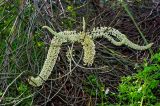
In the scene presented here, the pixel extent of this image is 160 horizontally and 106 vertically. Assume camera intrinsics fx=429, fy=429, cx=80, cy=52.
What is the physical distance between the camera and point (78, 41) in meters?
3.00

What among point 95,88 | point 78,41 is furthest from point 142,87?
point 78,41

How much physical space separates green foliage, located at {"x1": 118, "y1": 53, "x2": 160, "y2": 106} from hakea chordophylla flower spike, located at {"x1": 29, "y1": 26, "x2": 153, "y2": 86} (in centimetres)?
26

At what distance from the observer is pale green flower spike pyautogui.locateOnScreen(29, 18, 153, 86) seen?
2.86 meters

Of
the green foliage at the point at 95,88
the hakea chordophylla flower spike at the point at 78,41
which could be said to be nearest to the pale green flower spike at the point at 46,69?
the hakea chordophylla flower spike at the point at 78,41

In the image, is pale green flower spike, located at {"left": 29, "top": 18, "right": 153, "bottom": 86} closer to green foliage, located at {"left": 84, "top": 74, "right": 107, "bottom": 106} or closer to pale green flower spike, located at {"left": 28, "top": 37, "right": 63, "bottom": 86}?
pale green flower spike, located at {"left": 28, "top": 37, "right": 63, "bottom": 86}

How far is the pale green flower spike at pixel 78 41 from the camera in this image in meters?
2.86

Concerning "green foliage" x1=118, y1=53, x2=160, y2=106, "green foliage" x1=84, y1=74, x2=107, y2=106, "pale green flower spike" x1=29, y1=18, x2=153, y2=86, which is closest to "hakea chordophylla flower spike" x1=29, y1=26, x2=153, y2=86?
"pale green flower spike" x1=29, y1=18, x2=153, y2=86

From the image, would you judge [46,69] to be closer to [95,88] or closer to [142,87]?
[95,88]

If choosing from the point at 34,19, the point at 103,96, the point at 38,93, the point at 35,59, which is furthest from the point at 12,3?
the point at 103,96

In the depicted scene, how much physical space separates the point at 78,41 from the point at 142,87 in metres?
0.56

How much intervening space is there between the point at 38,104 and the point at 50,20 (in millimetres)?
719

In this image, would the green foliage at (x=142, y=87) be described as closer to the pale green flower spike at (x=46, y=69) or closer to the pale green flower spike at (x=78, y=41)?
the pale green flower spike at (x=78, y=41)

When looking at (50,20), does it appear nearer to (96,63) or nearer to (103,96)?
(96,63)

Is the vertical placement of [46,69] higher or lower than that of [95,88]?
higher
